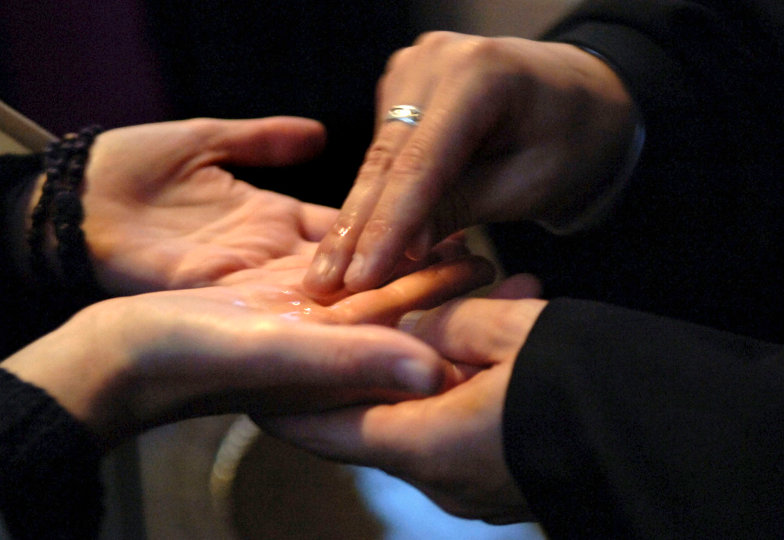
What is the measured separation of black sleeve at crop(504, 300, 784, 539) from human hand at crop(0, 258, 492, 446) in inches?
3.3

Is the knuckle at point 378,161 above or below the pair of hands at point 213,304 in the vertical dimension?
above

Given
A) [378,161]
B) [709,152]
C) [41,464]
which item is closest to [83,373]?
[41,464]

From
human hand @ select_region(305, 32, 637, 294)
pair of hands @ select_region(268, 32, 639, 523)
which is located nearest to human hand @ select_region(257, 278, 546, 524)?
pair of hands @ select_region(268, 32, 639, 523)

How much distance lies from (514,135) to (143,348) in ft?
1.41

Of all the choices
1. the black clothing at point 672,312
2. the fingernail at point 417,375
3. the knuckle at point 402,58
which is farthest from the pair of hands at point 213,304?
the knuckle at point 402,58

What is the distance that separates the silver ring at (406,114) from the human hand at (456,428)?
8.1 inches

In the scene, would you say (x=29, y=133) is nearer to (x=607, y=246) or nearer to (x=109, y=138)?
(x=109, y=138)

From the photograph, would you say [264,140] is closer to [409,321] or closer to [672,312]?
[409,321]

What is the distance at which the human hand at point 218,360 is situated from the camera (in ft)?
1.34

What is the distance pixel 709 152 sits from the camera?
26.8 inches

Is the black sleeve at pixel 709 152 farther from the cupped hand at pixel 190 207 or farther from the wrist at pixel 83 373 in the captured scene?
the wrist at pixel 83 373

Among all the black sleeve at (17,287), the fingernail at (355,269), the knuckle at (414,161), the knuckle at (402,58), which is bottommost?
the black sleeve at (17,287)

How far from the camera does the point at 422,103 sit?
0.60 metres

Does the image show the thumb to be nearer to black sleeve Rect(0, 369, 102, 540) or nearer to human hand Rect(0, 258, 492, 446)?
human hand Rect(0, 258, 492, 446)
